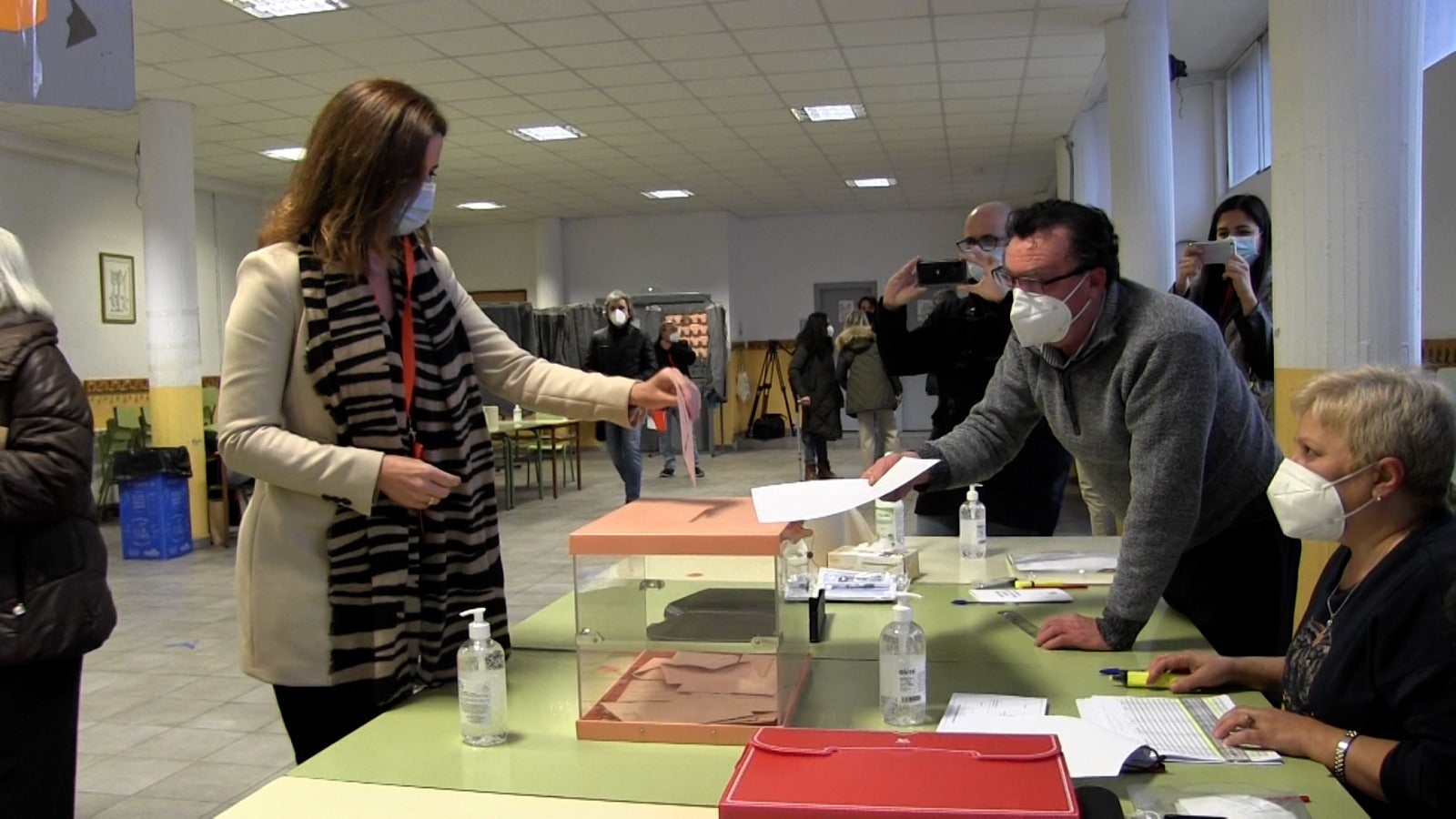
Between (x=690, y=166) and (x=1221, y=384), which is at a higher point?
(x=690, y=166)

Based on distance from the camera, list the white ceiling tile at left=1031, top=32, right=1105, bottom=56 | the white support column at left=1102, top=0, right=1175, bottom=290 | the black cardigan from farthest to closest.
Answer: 1. the white ceiling tile at left=1031, top=32, right=1105, bottom=56
2. the white support column at left=1102, top=0, right=1175, bottom=290
3. the black cardigan

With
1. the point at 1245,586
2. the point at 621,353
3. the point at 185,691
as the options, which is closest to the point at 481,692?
the point at 1245,586

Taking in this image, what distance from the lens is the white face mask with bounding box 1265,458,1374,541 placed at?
1.54 metres

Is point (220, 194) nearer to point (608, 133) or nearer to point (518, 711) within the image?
point (608, 133)

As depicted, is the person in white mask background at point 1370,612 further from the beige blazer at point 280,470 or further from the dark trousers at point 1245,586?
the beige blazer at point 280,470

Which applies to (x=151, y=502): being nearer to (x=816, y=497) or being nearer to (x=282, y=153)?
(x=282, y=153)

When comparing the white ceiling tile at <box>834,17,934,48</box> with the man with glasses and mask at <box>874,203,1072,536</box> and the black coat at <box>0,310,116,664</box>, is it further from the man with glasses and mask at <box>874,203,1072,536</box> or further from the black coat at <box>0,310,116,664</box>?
the black coat at <box>0,310,116,664</box>

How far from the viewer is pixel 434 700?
5.54 feet

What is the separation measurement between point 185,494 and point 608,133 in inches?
180

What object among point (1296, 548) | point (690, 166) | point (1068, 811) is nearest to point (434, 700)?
point (1068, 811)

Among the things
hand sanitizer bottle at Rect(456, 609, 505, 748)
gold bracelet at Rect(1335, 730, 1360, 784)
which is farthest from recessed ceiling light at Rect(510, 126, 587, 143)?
gold bracelet at Rect(1335, 730, 1360, 784)

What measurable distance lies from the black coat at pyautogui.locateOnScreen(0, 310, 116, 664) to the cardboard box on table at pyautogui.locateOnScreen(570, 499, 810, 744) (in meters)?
1.02

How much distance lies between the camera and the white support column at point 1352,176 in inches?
108

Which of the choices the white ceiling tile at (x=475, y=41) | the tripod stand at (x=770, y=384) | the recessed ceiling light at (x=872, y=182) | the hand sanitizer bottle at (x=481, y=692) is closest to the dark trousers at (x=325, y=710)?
the hand sanitizer bottle at (x=481, y=692)
